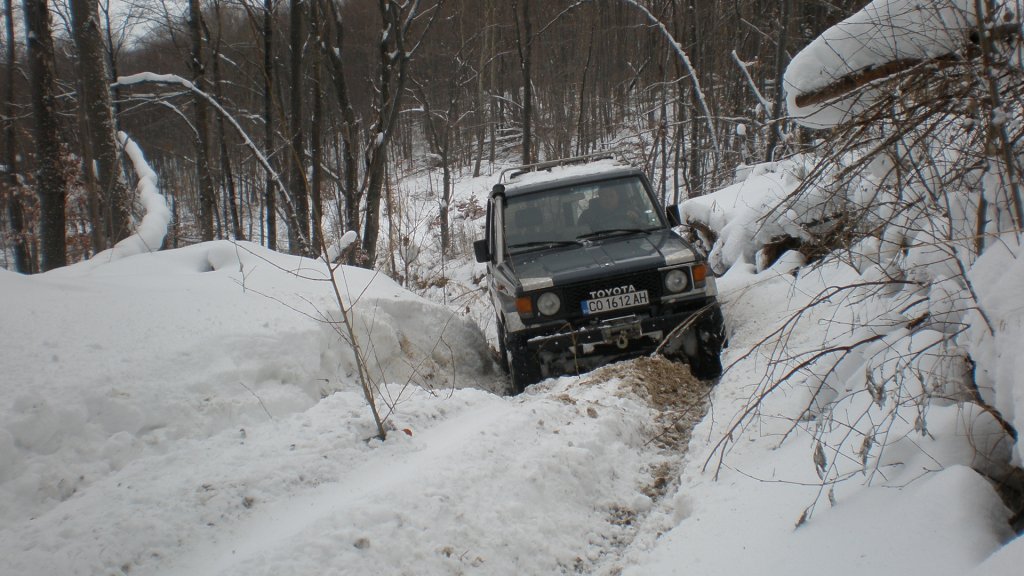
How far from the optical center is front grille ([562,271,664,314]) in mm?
5332

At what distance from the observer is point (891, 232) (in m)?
3.54

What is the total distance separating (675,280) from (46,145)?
7.55 meters

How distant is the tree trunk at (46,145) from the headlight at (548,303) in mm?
6081

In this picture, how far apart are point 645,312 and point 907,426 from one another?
277cm

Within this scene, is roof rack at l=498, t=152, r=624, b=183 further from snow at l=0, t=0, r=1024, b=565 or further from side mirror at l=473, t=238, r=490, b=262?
snow at l=0, t=0, r=1024, b=565

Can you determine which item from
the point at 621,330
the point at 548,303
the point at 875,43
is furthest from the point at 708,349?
the point at 875,43

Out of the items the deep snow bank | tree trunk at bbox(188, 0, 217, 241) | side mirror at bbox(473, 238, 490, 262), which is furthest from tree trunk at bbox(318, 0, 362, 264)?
the deep snow bank

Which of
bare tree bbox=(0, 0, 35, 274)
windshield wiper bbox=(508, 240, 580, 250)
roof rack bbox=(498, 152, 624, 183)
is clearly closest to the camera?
windshield wiper bbox=(508, 240, 580, 250)

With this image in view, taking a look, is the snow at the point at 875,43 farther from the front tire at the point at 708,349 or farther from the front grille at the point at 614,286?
the front tire at the point at 708,349

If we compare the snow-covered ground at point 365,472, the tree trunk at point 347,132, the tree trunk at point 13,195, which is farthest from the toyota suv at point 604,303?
the tree trunk at point 13,195

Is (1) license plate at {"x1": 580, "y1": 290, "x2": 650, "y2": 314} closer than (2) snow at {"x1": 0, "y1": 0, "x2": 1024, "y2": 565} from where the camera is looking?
No

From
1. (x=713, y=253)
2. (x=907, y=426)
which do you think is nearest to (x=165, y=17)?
(x=713, y=253)

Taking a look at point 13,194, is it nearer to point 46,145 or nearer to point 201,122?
point 201,122

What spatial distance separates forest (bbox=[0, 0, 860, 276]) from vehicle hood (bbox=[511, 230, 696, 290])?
4.70 ft
